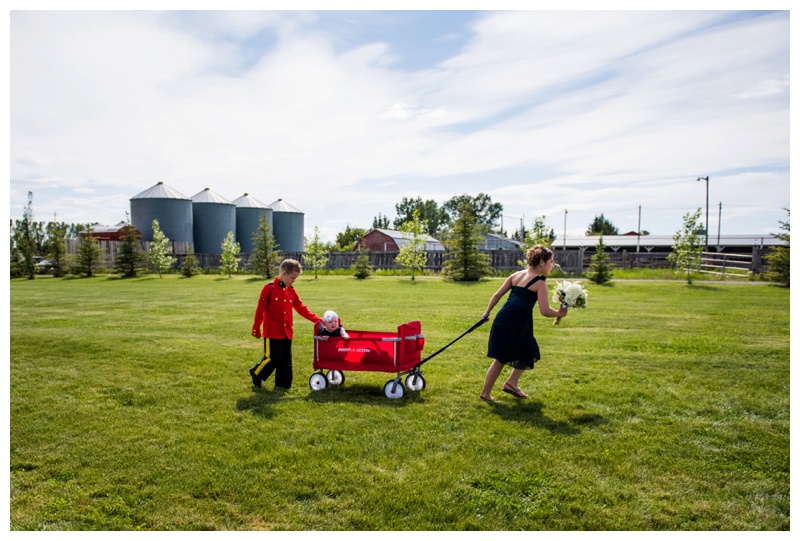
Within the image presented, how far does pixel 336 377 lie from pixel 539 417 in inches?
109

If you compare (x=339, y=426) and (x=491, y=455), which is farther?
(x=339, y=426)

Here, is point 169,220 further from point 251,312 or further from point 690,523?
point 690,523

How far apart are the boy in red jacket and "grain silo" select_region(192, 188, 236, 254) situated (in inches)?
1739

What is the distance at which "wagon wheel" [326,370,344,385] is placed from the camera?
299 inches

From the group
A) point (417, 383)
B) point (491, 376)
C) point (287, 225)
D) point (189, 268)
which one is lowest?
point (417, 383)

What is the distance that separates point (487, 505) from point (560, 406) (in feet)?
8.61

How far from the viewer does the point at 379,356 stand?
709 centimetres

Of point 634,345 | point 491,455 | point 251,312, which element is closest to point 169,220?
point 251,312

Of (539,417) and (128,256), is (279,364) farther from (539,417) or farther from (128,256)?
(128,256)

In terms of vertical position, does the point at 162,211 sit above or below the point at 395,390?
above

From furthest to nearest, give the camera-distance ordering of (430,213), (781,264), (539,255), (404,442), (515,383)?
(430,213) → (781,264) → (515,383) → (539,255) → (404,442)

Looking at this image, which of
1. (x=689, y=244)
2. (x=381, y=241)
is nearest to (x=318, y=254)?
(x=689, y=244)

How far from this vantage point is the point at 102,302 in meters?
19.2

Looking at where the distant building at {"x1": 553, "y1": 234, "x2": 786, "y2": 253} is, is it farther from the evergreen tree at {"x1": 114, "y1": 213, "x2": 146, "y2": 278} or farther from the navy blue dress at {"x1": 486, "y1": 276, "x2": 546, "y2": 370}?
the navy blue dress at {"x1": 486, "y1": 276, "x2": 546, "y2": 370}
